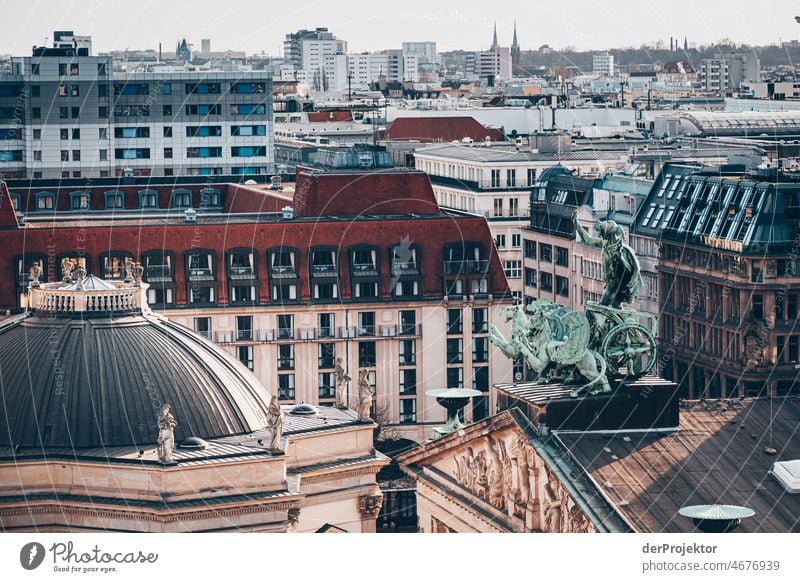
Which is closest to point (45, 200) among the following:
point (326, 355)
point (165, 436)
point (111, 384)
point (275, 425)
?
point (326, 355)

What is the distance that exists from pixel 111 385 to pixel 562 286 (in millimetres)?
38865

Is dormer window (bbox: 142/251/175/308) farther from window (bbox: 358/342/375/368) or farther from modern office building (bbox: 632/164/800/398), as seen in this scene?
modern office building (bbox: 632/164/800/398)

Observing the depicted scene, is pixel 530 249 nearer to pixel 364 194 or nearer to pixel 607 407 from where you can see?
pixel 364 194

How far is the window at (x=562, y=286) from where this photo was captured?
9306 centimetres

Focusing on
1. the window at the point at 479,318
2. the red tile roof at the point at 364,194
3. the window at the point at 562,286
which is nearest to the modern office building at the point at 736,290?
the window at the point at 479,318

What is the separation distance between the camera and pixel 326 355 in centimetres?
8494

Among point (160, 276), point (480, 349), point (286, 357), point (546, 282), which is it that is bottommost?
point (480, 349)

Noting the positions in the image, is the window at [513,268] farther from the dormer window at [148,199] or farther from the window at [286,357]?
the window at [286,357]

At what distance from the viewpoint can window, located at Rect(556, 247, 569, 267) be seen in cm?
9350

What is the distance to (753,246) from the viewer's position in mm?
77625

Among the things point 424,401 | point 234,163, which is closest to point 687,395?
point 424,401

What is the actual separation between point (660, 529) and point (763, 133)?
248 ft

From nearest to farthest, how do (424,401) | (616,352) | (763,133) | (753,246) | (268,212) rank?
(616,352) → (753,246) → (424,401) → (268,212) → (763,133)
